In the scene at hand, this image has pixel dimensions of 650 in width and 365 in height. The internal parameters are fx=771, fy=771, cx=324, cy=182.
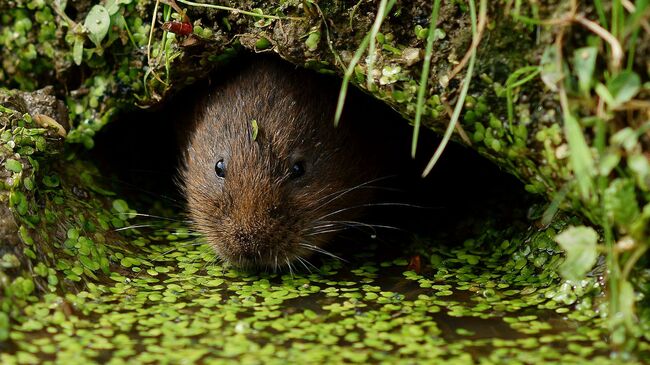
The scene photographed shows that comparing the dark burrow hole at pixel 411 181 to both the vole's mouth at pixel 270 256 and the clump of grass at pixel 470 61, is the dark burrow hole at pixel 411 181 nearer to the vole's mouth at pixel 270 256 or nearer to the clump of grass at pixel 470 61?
the vole's mouth at pixel 270 256

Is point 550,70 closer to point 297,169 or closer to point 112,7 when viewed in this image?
point 297,169

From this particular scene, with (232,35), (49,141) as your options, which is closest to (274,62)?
(232,35)

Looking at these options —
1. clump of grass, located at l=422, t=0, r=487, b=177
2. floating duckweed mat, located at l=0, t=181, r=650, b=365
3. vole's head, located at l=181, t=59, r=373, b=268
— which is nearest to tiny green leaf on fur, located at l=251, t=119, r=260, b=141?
vole's head, located at l=181, t=59, r=373, b=268

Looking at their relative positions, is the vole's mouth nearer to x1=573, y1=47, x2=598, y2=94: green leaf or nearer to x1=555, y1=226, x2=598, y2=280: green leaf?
x1=555, y1=226, x2=598, y2=280: green leaf

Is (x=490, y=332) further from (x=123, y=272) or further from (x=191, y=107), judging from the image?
(x=191, y=107)

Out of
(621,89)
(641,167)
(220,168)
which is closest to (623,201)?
(641,167)
